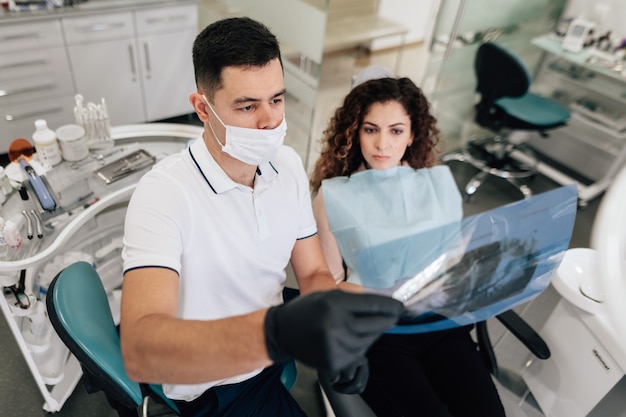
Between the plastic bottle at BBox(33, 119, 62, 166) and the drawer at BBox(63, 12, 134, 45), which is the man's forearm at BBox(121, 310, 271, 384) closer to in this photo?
the plastic bottle at BBox(33, 119, 62, 166)

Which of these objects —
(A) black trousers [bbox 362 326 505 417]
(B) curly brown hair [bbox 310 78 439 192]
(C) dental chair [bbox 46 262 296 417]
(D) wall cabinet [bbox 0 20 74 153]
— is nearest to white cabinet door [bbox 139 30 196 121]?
(D) wall cabinet [bbox 0 20 74 153]

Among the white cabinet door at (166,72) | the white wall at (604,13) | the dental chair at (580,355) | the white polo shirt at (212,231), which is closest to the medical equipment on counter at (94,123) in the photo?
the white polo shirt at (212,231)

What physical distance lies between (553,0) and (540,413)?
283 cm

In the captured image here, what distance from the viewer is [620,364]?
1.28m

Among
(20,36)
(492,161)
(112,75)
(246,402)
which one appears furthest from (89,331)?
(492,161)

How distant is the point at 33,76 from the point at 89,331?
89.1 inches

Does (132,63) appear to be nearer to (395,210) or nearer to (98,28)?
(98,28)

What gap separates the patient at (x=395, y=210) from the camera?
1271 millimetres

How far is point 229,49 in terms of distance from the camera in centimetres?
98

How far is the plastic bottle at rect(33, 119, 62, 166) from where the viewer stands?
5.06 ft

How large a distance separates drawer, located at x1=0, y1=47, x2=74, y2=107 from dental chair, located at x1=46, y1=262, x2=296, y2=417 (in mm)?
2038

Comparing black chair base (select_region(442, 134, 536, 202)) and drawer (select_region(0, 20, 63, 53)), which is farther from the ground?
drawer (select_region(0, 20, 63, 53))

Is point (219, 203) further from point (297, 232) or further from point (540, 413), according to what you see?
point (540, 413)

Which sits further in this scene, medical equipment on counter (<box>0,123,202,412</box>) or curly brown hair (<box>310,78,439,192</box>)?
curly brown hair (<box>310,78,439,192</box>)
